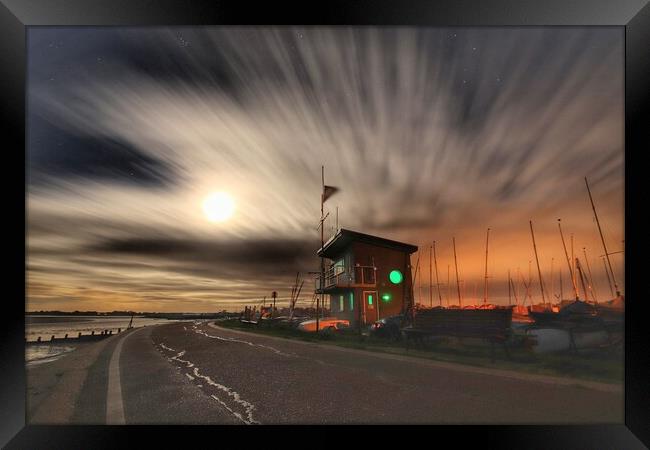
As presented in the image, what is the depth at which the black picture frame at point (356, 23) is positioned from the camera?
17.2ft

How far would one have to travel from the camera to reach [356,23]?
18.4 ft

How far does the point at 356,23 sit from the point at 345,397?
5.90 meters

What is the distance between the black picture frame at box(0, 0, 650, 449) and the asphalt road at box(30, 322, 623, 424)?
25 cm

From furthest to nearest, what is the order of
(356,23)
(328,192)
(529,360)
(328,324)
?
1. (328,324)
2. (328,192)
3. (529,360)
4. (356,23)

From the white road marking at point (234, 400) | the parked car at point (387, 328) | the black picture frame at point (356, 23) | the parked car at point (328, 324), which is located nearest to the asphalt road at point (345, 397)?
the white road marking at point (234, 400)

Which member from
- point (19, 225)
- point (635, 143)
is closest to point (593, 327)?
point (635, 143)

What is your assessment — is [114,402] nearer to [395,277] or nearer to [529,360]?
[529,360]

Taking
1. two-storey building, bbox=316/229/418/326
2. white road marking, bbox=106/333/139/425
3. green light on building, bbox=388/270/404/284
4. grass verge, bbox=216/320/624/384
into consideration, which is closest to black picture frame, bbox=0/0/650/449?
white road marking, bbox=106/333/139/425

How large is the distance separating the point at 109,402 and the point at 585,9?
980 centimetres

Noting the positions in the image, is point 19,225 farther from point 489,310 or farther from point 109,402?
point 489,310

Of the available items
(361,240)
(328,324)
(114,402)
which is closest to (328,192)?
(361,240)

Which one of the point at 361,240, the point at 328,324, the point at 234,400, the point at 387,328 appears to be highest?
the point at 361,240

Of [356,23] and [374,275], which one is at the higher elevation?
[356,23]

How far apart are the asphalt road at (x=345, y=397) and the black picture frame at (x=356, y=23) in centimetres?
25
